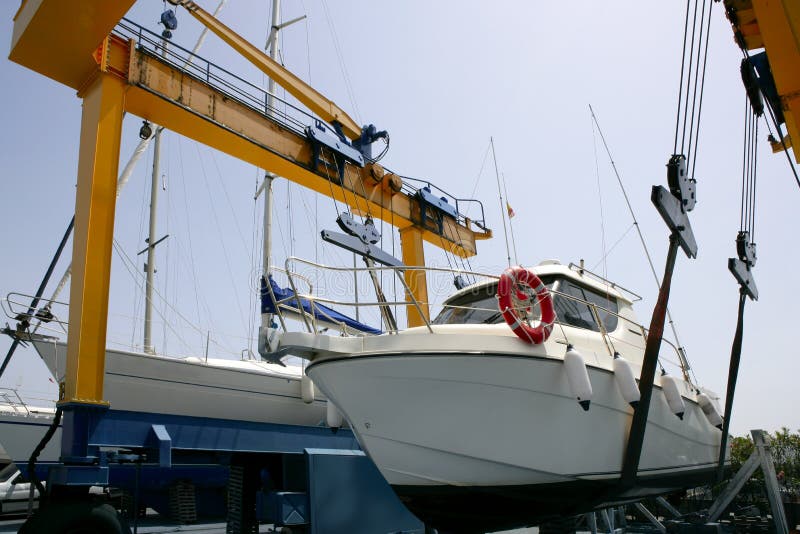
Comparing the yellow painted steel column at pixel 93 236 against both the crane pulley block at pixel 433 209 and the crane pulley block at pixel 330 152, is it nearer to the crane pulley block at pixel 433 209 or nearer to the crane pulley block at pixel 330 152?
the crane pulley block at pixel 330 152

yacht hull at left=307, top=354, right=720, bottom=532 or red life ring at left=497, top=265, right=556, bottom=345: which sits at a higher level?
red life ring at left=497, top=265, right=556, bottom=345

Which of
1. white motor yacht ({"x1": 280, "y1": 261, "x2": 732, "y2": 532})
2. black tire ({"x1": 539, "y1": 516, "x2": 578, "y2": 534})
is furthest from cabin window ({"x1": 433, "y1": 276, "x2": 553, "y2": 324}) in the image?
black tire ({"x1": 539, "y1": 516, "x2": 578, "y2": 534})

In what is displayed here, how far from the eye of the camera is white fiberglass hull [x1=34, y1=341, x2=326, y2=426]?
779cm

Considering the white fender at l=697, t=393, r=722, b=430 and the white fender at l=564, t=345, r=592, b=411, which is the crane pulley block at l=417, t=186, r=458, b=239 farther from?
the white fender at l=564, t=345, r=592, b=411

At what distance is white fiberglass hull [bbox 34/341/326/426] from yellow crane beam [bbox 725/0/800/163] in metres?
7.19

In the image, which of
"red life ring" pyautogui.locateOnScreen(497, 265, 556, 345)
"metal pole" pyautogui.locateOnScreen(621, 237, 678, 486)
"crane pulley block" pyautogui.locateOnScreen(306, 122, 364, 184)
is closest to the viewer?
"red life ring" pyautogui.locateOnScreen(497, 265, 556, 345)

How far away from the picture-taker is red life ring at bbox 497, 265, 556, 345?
4.86 m

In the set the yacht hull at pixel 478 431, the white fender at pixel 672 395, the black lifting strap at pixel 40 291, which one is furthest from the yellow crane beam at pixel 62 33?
the white fender at pixel 672 395

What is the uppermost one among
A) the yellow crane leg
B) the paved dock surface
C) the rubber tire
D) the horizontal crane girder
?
the horizontal crane girder

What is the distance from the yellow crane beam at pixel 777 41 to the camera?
18.5ft

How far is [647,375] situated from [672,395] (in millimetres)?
950

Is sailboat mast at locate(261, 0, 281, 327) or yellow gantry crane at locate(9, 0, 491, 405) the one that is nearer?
yellow gantry crane at locate(9, 0, 491, 405)

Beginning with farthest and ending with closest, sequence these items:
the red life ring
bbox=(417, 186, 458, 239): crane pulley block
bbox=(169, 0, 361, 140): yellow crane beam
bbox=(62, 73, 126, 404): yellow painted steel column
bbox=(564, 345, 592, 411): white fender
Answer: bbox=(417, 186, 458, 239): crane pulley block, bbox=(169, 0, 361, 140): yellow crane beam, bbox=(62, 73, 126, 404): yellow painted steel column, the red life ring, bbox=(564, 345, 592, 411): white fender

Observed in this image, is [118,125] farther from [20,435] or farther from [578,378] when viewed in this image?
[578,378]
